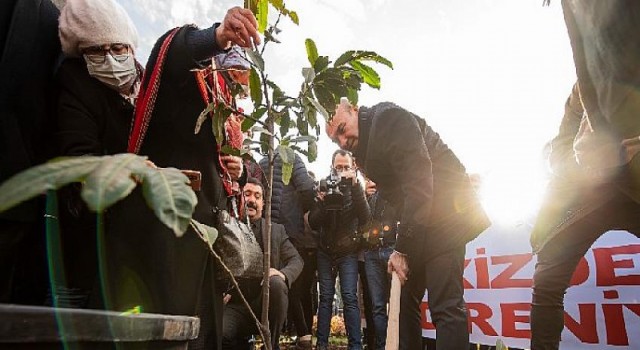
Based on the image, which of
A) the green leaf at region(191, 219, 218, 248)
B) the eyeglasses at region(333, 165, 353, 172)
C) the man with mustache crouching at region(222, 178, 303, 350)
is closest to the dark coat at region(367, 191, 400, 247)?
the eyeglasses at region(333, 165, 353, 172)

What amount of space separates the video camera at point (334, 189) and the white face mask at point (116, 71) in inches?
101

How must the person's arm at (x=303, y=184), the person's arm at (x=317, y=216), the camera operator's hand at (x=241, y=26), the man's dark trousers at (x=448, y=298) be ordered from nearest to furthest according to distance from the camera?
the camera operator's hand at (x=241, y=26) → the man's dark trousers at (x=448, y=298) → the person's arm at (x=317, y=216) → the person's arm at (x=303, y=184)

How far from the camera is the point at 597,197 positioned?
1873 millimetres

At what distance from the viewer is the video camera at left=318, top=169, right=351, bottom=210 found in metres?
3.91

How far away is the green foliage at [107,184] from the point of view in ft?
1.12

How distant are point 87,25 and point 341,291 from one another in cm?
312

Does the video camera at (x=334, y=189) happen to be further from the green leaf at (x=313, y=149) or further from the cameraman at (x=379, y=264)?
the green leaf at (x=313, y=149)

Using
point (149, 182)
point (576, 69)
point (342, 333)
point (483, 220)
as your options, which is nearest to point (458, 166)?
point (483, 220)

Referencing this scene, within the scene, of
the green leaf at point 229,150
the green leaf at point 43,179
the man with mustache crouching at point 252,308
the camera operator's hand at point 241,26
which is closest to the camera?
the green leaf at point 43,179

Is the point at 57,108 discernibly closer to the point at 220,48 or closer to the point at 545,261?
the point at 220,48

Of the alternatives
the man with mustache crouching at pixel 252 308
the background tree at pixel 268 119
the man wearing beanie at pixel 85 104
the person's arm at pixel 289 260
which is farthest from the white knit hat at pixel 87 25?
the person's arm at pixel 289 260

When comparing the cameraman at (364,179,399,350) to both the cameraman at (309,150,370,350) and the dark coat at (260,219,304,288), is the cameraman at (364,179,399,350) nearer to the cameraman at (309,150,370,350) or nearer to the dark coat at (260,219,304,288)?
the cameraman at (309,150,370,350)

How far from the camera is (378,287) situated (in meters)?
3.90

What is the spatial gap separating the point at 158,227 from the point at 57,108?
47cm
